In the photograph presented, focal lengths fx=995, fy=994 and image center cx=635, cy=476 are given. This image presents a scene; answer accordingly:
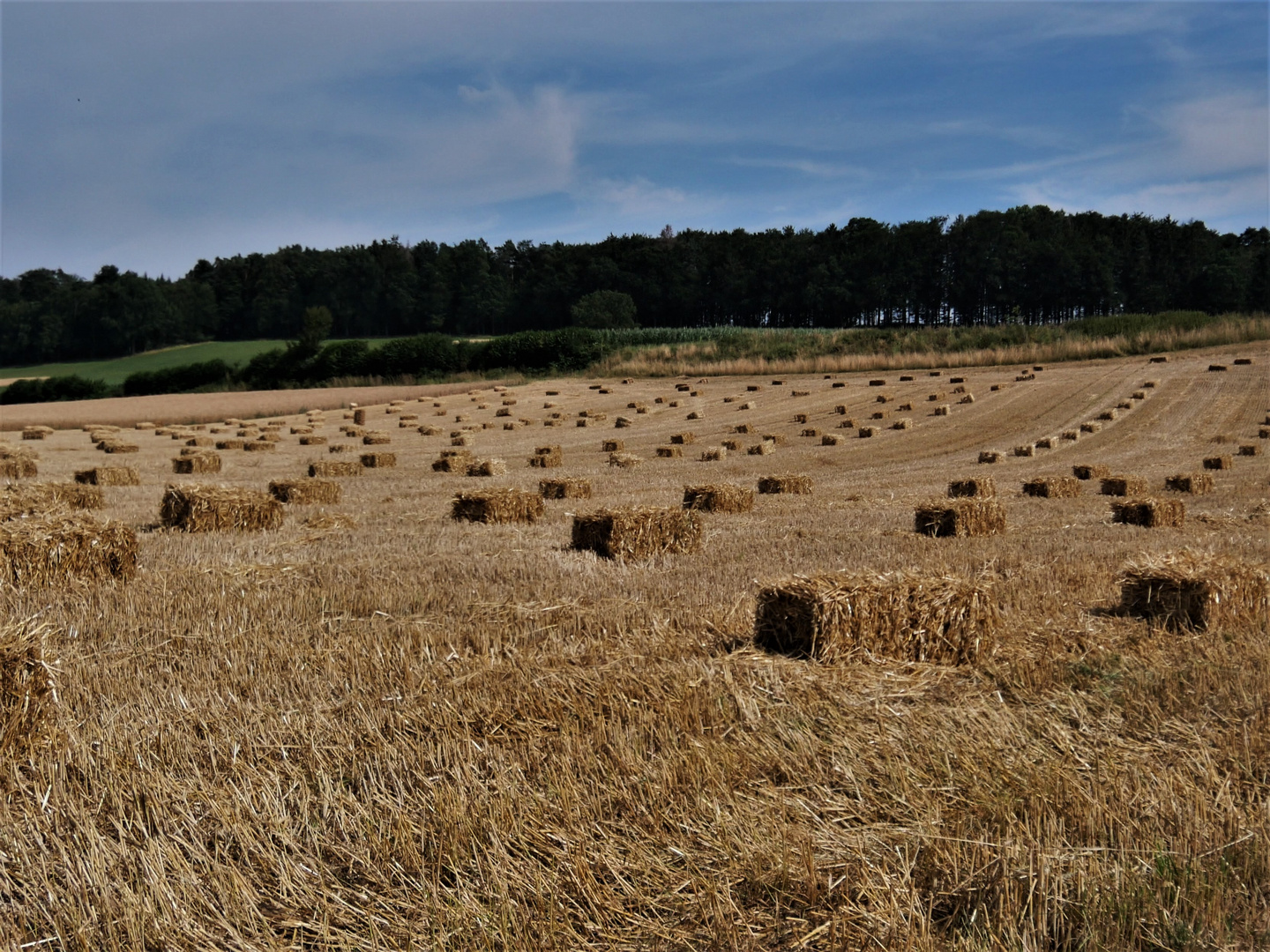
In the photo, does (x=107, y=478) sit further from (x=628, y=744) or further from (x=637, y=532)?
(x=628, y=744)

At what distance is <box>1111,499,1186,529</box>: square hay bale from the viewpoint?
1350 cm

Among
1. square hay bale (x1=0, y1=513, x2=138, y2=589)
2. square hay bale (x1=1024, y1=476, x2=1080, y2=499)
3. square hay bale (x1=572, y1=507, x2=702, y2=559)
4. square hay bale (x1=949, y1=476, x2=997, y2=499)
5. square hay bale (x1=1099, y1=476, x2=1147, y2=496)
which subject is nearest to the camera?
square hay bale (x1=0, y1=513, x2=138, y2=589)

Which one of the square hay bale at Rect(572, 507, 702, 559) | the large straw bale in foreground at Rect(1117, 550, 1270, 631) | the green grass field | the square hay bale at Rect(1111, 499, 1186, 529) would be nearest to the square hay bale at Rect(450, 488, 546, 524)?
the square hay bale at Rect(572, 507, 702, 559)

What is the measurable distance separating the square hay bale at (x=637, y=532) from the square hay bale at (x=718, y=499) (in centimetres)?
370

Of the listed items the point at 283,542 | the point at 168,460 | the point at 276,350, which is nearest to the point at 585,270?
the point at 276,350

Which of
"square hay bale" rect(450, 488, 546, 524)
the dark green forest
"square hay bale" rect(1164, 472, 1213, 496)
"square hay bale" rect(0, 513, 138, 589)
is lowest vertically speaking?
"square hay bale" rect(1164, 472, 1213, 496)

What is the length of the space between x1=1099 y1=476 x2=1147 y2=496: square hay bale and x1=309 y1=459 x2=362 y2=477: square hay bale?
15.9 meters

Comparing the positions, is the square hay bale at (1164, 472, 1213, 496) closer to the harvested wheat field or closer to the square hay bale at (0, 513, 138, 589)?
the harvested wheat field

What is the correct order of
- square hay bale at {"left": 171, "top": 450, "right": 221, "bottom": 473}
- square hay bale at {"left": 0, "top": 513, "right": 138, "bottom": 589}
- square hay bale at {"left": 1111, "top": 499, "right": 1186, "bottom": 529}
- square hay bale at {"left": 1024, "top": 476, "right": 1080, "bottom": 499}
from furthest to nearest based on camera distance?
square hay bale at {"left": 171, "top": 450, "right": 221, "bottom": 473} < square hay bale at {"left": 1024, "top": 476, "right": 1080, "bottom": 499} < square hay bale at {"left": 1111, "top": 499, "right": 1186, "bottom": 529} < square hay bale at {"left": 0, "top": 513, "right": 138, "bottom": 589}

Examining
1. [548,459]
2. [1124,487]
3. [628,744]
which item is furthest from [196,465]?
[628,744]

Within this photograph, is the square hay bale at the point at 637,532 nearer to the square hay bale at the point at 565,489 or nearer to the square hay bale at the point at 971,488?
the square hay bale at the point at 565,489

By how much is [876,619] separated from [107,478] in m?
17.9

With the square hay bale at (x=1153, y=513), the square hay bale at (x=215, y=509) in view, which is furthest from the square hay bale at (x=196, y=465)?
the square hay bale at (x=1153, y=513)

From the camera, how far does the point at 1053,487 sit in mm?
18000
